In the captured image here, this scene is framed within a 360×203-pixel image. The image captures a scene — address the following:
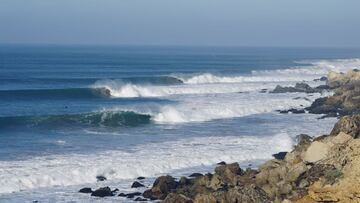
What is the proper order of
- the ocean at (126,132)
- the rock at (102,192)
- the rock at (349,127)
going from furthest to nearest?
the rock at (349,127), the ocean at (126,132), the rock at (102,192)

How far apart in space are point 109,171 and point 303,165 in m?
7.02

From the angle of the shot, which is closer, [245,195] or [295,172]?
[245,195]

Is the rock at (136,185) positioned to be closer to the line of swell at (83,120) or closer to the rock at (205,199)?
the rock at (205,199)

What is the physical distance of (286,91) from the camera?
52188 mm

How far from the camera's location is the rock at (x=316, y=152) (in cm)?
1927

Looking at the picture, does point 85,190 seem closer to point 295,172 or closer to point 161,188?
point 161,188

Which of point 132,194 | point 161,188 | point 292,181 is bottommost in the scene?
point 132,194

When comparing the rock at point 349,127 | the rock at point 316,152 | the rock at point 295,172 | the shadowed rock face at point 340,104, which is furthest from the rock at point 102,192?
the shadowed rock face at point 340,104

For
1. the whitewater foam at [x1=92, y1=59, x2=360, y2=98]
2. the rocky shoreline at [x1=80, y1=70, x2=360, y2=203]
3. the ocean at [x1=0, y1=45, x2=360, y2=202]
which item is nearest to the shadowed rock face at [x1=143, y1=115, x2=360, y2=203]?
the rocky shoreline at [x1=80, y1=70, x2=360, y2=203]

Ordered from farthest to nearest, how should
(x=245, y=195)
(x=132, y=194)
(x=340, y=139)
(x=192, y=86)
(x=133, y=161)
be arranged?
(x=192, y=86) < (x=133, y=161) < (x=340, y=139) < (x=132, y=194) < (x=245, y=195)

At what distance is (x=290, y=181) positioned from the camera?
58.0 ft

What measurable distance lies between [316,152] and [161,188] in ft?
16.3

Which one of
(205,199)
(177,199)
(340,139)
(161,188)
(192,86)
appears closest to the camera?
(205,199)

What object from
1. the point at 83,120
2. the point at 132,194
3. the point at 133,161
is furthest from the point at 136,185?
the point at 83,120
